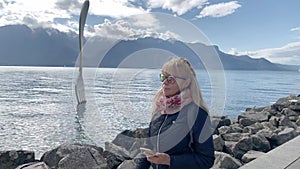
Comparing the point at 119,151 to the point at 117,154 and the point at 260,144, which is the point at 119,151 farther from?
the point at 260,144

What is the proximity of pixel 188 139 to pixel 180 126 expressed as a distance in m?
0.08

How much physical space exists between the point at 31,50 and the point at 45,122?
378 feet

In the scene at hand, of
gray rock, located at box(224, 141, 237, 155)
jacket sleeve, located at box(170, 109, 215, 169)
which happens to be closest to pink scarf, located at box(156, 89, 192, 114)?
jacket sleeve, located at box(170, 109, 215, 169)

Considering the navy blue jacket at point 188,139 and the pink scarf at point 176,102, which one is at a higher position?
the pink scarf at point 176,102

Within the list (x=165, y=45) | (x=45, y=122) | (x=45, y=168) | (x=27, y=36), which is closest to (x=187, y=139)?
(x=165, y=45)

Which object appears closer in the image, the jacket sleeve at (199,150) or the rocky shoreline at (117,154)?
the jacket sleeve at (199,150)

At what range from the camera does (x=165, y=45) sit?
2721mm

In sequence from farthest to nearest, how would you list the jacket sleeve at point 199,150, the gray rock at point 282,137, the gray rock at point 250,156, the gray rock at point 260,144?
the gray rock at point 282,137, the gray rock at point 260,144, the gray rock at point 250,156, the jacket sleeve at point 199,150

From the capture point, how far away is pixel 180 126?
1629 mm

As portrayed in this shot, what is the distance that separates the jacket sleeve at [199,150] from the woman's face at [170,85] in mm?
192

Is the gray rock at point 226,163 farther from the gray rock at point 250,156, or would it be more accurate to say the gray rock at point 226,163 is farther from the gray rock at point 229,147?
the gray rock at point 229,147

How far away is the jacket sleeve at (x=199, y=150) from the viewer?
160 centimetres

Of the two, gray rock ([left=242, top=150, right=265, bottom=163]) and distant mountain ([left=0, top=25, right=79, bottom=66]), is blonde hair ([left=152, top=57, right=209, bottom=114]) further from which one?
distant mountain ([left=0, top=25, right=79, bottom=66])

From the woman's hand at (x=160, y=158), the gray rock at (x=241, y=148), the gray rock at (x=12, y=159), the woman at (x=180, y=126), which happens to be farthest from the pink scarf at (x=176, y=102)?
the gray rock at (x=12, y=159)
